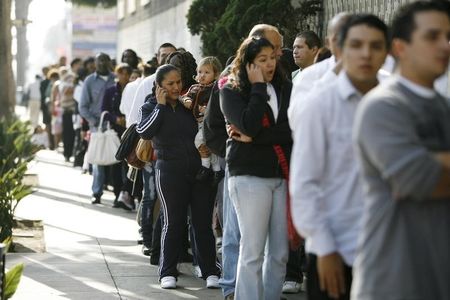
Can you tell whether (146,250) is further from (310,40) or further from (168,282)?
(310,40)

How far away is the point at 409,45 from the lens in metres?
4.74

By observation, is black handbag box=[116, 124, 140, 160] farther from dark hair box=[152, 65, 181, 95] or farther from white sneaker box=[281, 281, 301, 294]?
white sneaker box=[281, 281, 301, 294]

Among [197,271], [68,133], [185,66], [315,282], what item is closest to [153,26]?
[68,133]

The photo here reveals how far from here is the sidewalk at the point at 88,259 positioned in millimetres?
9992

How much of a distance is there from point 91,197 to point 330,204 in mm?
13203

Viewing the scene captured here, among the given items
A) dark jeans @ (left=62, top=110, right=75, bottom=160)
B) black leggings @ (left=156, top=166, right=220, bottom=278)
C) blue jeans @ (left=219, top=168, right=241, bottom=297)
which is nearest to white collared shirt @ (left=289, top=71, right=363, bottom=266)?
blue jeans @ (left=219, top=168, right=241, bottom=297)

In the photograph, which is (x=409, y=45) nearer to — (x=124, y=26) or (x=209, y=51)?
(x=209, y=51)

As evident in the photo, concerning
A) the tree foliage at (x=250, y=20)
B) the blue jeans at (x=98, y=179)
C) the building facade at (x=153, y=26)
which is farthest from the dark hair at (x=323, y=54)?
the building facade at (x=153, y=26)

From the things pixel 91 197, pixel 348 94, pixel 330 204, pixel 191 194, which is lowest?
pixel 91 197

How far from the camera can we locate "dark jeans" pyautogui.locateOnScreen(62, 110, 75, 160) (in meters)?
25.5

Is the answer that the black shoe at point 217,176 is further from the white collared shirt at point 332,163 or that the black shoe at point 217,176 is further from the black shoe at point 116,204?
the black shoe at point 116,204

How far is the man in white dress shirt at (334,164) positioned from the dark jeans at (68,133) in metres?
20.3

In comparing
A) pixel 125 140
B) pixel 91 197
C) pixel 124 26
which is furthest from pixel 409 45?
pixel 124 26

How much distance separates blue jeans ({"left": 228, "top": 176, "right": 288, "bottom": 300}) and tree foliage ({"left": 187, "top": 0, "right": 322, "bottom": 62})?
5.71 meters
